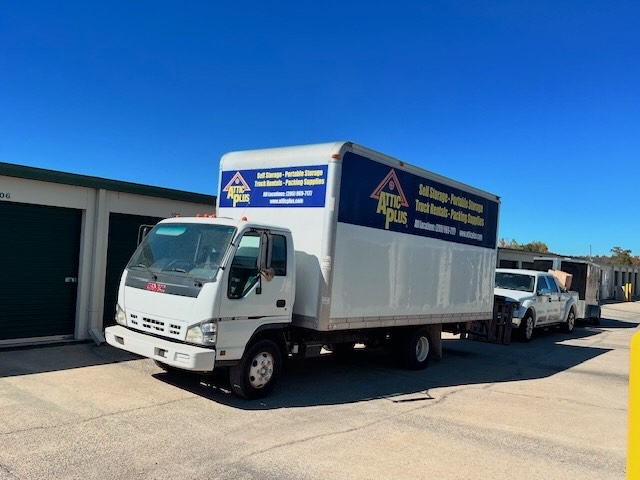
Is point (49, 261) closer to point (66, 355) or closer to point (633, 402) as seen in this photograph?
point (66, 355)

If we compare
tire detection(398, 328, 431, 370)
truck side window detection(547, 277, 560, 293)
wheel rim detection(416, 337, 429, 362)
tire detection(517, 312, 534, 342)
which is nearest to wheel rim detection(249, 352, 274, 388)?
tire detection(398, 328, 431, 370)

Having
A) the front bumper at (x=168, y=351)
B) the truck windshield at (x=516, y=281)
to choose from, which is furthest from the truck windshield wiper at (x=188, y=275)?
the truck windshield at (x=516, y=281)

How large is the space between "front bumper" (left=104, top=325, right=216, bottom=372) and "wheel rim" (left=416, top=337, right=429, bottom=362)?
4.83 meters

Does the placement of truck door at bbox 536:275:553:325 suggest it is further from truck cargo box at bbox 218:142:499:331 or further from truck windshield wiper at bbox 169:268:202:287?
truck windshield wiper at bbox 169:268:202:287

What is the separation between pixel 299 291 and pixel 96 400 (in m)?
2.95

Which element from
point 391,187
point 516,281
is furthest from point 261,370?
point 516,281

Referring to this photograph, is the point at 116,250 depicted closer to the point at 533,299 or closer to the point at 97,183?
the point at 97,183

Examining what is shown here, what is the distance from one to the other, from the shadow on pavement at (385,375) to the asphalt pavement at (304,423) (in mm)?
44

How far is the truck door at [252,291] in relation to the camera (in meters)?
6.55

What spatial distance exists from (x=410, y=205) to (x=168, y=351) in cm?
475

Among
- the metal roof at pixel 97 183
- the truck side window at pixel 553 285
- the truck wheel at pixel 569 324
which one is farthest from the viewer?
the truck wheel at pixel 569 324

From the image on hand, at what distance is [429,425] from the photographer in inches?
259

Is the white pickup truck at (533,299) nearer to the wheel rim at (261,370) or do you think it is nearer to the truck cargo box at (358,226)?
the truck cargo box at (358,226)

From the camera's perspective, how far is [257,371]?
6.99m
